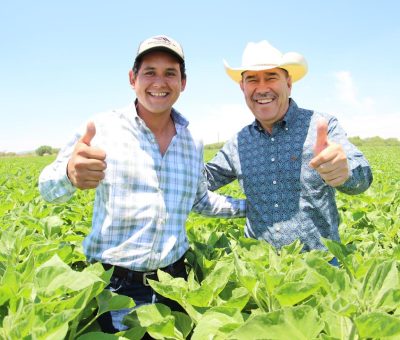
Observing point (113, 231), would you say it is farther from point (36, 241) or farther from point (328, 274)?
point (328, 274)

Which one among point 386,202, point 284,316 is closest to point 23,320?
point 284,316

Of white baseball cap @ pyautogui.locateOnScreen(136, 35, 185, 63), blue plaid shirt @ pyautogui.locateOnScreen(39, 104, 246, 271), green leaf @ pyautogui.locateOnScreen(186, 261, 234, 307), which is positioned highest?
white baseball cap @ pyautogui.locateOnScreen(136, 35, 185, 63)

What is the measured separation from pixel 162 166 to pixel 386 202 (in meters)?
3.35

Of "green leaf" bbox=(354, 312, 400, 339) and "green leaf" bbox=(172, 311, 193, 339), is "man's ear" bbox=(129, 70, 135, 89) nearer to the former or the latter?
"green leaf" bbox=(172, 311, 193, 339)

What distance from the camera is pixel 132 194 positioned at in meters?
2.46

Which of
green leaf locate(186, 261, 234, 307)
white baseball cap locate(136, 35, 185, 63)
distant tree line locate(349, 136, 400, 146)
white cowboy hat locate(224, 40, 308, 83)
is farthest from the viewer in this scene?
distant tree line locate(349, 136, 400, 146)

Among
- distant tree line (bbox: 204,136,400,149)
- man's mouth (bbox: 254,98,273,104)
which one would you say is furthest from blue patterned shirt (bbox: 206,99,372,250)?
distant tree line (bbox: 204,136,400,149)

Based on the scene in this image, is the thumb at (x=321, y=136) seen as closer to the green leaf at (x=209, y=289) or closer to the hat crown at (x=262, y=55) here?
the hat crown at (x=262, y=55)

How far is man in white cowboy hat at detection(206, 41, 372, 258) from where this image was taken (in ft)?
9.90

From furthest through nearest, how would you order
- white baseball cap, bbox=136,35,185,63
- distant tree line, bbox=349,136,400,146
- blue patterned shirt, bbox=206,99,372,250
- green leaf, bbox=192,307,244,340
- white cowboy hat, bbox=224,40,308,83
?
distant tree line, bbox=349,136,400,146, white cowboy hat, bbox=224,40,308,83, blue patterned shirt, bbox=206,99,372,250, white baseball cap, bbox=136,35,185,63, green leaf, bbox=192,307,244,340

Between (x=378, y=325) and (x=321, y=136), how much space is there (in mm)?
1429

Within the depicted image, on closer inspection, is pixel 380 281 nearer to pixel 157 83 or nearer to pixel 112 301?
pixel 112 301

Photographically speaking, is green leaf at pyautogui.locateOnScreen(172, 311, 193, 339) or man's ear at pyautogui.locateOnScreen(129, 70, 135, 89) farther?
man's ear at pyautogui.locateOnScreen(129, 70, 135, 89)

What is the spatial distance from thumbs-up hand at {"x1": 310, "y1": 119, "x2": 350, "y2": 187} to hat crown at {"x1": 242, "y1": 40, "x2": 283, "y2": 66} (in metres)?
0.97
